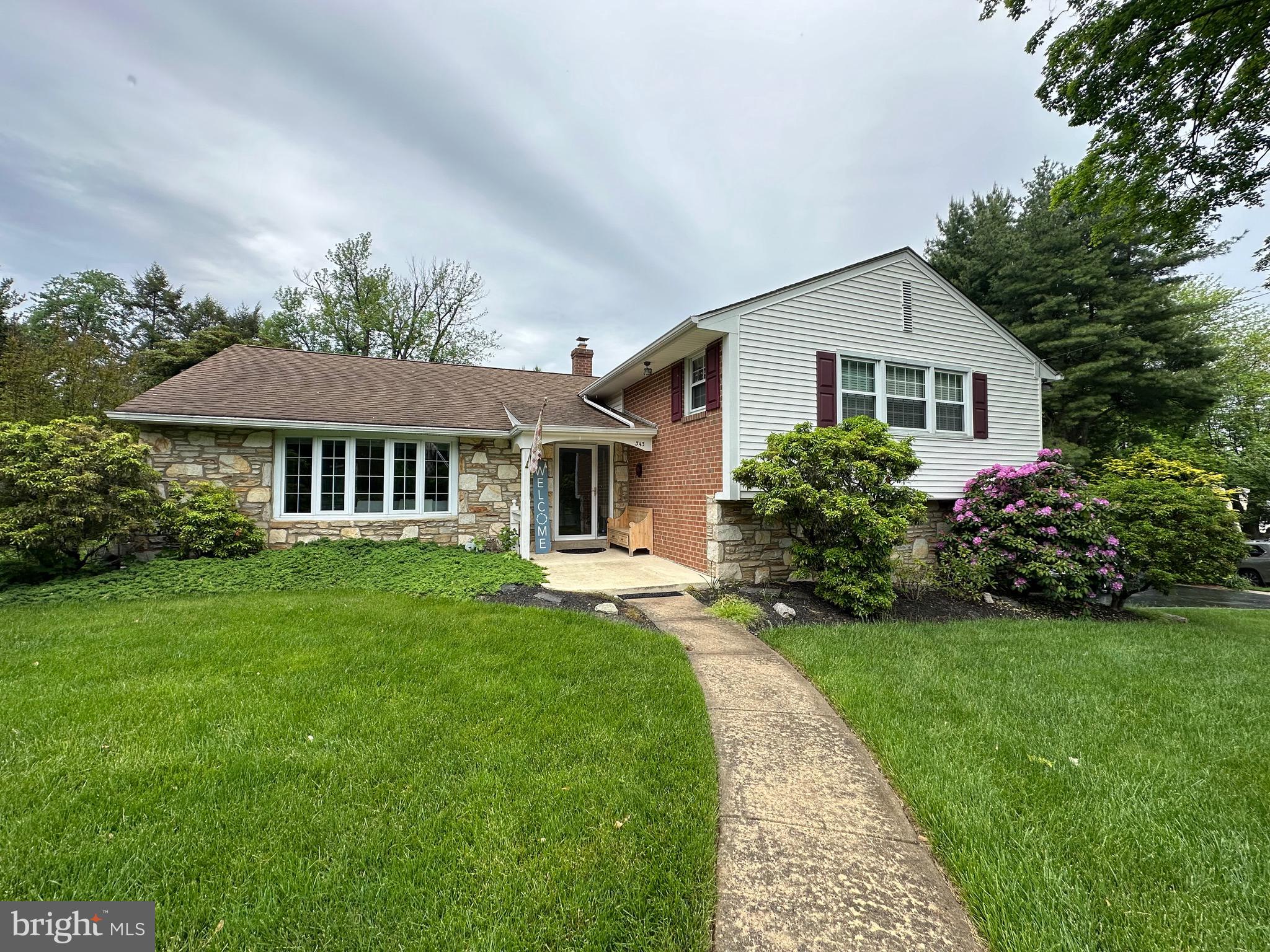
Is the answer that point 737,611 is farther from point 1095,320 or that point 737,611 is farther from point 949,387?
point 1095,320

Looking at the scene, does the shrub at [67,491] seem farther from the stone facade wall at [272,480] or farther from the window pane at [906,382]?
the window pane at [906,382]

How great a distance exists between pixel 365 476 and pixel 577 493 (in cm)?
430

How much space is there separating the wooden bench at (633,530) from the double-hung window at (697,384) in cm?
245

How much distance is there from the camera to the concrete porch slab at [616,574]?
22.9 feet

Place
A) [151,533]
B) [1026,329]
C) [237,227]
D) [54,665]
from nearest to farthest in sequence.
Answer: [54,665], [151,533], [1026,329], [237,227]

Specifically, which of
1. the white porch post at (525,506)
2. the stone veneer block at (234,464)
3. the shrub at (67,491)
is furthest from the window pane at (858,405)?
the shrub at (67,491)

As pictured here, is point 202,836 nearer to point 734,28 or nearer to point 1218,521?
point 734,28

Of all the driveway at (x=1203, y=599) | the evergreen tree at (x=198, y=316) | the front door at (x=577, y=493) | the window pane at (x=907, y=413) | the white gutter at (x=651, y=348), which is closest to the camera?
the white gutter at (x=651, y=348)

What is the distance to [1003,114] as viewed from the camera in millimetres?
7973

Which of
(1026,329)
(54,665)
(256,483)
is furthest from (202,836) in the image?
(1026,329)

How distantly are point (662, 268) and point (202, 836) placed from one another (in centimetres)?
1609

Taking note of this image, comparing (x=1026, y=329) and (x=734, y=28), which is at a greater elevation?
(x=734, y=28)

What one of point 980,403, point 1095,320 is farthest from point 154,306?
point 1095,320

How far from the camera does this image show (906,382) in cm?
871
